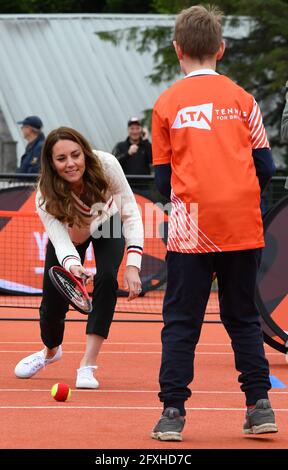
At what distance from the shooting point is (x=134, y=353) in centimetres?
1060

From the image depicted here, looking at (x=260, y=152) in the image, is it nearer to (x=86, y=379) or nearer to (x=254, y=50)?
(x=86, y=379)

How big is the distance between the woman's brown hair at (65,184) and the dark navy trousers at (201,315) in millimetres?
1589

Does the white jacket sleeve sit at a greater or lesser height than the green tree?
lesser

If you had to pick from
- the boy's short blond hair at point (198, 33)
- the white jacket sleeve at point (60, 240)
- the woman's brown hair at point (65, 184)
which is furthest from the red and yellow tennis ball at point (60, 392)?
the boy's short blond hair at point (198, 33)

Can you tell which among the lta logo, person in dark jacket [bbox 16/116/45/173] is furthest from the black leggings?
person in dark jacket [bbox 16/116/45/173]

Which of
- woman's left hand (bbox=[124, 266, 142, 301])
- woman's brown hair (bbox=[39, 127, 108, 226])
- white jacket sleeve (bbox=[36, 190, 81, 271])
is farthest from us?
woman's brown hair (bbox=[39, 127, 108, 226])

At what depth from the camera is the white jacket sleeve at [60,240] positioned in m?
7.73

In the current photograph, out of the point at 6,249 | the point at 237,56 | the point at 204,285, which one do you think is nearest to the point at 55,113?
the point at 237,56

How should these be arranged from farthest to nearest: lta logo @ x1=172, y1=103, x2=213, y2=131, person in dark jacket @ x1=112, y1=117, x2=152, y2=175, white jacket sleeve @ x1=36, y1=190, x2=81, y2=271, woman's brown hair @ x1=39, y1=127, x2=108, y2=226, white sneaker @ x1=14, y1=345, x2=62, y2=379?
person in dark jacket @ x1=112, y1=117, x2=152, y2=175 < white sneaker @ x1=14, y1=345, x2=62, y2=379 < woman's brown hair @ x1=39, y1=127, x2=108, y2=226 < white jacket sleeve @ x1=36, y1=190, x2=81, y2=271 < lta logo @ x1=172, y1=103, x2=213, y2=131

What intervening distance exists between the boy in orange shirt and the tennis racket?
3.70ft

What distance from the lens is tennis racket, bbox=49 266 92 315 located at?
755 cm

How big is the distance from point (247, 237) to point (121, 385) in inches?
102

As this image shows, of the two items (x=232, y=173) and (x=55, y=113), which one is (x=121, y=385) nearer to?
(x=232, y=173)

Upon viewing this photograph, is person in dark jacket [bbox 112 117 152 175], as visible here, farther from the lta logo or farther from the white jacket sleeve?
the lta logo
